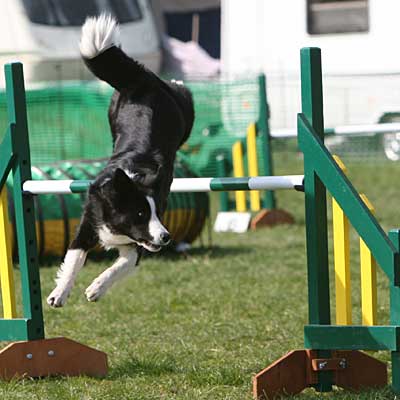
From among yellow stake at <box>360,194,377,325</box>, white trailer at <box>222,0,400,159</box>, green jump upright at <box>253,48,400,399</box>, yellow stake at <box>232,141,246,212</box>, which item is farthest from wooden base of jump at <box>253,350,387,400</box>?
white trailer at <box>222,0,400,159</box>

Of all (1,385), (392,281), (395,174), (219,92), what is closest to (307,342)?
(392,281)

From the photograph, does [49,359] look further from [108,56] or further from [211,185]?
[108,56]

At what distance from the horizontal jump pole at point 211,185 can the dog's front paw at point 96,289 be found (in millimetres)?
448

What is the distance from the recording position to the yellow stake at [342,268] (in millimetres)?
4953

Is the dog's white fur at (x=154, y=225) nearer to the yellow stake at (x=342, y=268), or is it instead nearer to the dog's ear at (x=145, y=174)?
the dog's ear at (x=145, y=174)

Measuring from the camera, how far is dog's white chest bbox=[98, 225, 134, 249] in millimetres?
5195

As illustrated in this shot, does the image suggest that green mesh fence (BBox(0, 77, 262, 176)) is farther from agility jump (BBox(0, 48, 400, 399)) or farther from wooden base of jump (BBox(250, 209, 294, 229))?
agility jump (BBox(0, 48, 400, 399))

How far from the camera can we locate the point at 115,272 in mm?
5285

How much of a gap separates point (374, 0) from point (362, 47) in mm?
716

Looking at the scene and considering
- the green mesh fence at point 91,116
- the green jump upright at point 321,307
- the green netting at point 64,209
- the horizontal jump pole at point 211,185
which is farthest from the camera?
the green mesh fence at point 91,116

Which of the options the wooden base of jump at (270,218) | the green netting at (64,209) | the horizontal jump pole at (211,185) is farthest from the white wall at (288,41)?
the horizontal jump pole at (211,185)

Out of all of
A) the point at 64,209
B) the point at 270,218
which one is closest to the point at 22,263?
the point at 64,209

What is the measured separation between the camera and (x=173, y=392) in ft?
16.5

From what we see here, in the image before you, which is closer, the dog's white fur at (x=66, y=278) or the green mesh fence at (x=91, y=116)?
the dog's white fur at (x=66, y=278)
